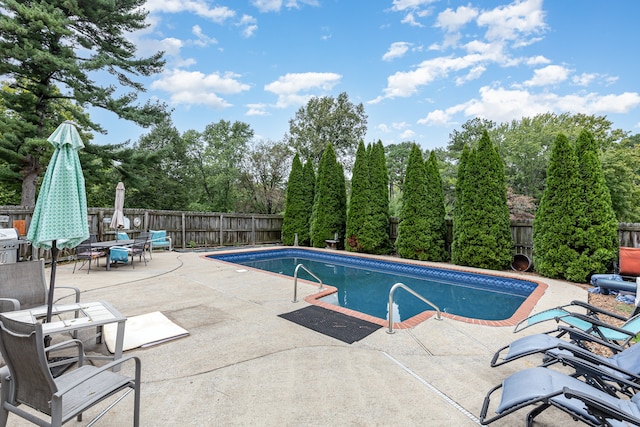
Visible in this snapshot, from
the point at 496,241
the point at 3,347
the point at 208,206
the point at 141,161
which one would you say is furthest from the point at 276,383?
the point at 208,206

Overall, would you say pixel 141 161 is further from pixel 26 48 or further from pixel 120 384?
pixel 120 384

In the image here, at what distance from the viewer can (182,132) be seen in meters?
21.2

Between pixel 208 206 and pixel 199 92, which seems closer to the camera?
pixel 208 206

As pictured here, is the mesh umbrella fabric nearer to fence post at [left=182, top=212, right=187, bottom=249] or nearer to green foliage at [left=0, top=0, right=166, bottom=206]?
green foliage at [left=0, top=0, right=166, bottom=206]

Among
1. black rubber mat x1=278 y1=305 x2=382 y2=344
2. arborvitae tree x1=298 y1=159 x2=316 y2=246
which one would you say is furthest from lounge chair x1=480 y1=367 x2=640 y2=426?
arborvitae tree x1=298 y1=159 x2=316 y2=246

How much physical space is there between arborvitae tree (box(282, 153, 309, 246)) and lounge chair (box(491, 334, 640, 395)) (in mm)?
13189

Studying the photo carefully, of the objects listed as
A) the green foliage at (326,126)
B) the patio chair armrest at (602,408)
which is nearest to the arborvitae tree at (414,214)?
the patio chair armrest at (602,408)

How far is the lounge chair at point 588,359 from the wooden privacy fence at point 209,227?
7495 mm

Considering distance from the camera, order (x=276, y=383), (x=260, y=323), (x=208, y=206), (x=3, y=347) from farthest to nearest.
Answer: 1. (x=208, y=206)
2. (x=260, y=323)
3. (x=276, y=383)
4. (x=3, y=347)

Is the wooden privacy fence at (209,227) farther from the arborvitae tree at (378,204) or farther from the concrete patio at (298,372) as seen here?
the concrete patio at (298,372)

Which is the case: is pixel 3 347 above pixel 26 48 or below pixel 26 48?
below

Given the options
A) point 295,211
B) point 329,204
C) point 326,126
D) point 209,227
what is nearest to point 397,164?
point 326,126

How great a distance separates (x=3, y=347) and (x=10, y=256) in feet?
21.0

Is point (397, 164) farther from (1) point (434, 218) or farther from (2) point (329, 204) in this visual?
(1) point (434, 218)
